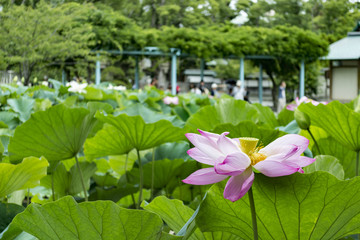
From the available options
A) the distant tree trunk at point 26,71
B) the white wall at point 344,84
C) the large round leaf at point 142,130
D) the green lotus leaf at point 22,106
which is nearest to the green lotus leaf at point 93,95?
the green lotus leaf at point 22,106

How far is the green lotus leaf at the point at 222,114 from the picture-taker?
116 cm

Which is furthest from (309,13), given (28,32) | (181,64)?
(28,32)

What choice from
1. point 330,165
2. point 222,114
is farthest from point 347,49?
point 330,165

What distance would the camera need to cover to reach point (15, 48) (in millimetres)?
8555

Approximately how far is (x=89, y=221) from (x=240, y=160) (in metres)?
0.14

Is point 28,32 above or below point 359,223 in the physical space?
above

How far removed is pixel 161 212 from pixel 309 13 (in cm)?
2478

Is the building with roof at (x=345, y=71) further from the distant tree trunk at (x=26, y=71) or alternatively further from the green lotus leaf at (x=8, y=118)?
the green lotus leaf at (x=8, y=118)

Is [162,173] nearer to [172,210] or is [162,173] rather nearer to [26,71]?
[172,210]

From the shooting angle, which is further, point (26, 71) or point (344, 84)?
point (344, 84)

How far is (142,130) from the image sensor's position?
2.99ft

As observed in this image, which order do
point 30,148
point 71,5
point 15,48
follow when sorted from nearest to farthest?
1. point 30,148
2. point 15,48
3. point 71,5

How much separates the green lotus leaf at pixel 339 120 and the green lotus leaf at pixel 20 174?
1.48 feet

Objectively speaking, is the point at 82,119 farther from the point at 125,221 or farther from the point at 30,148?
the point at 125,221
